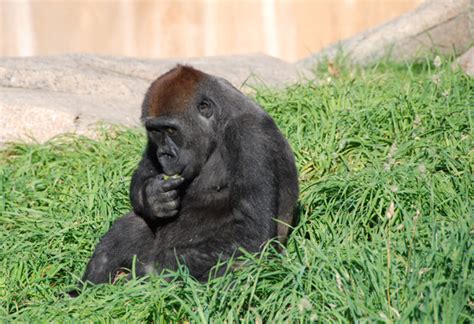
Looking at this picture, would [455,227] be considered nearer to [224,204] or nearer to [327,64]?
[224,204]

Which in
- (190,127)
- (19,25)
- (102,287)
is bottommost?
(102,287)

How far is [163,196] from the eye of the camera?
4820 mm

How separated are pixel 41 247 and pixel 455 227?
2686mm

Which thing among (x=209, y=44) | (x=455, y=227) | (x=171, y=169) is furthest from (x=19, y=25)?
(x=455, y=227)

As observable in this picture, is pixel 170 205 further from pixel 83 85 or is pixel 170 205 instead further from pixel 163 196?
pixel 83 85

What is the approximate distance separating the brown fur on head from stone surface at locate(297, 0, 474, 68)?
156 inches

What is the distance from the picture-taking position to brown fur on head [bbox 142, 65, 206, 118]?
4.80 m

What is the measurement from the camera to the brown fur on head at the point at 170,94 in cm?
480

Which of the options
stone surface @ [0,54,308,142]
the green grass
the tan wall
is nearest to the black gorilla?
the green grass

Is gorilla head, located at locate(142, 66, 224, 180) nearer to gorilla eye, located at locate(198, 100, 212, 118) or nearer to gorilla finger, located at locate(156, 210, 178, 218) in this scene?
gorilla eye, located at locate(198, 100, 212, 118)

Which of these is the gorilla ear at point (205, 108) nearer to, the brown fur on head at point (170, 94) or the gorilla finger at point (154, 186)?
the brown fur on head at point (170, 94)

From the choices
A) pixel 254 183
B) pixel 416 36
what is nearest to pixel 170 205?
pixel 254 183

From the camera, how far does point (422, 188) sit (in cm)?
495

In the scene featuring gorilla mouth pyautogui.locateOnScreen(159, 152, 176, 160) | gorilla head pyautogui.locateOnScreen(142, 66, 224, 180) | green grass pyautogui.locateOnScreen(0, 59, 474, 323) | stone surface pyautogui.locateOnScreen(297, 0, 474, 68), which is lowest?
green grass pyautogui.locateOnScreen(0, 59, 474, 323)
